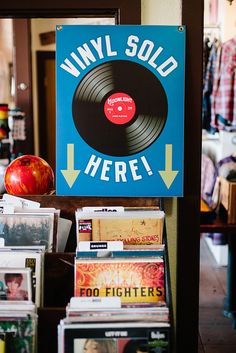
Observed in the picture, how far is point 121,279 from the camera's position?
167 cm

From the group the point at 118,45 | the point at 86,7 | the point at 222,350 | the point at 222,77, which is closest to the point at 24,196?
the point at 118,45

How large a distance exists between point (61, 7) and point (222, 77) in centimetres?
252

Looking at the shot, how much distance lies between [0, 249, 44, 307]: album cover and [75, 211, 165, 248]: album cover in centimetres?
21

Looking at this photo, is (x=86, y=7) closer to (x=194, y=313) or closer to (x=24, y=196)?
(x=24, y=196)

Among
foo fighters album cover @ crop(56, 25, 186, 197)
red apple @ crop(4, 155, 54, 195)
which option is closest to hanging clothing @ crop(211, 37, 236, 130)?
foo fighters album cover @ crop(56, 25, 186, 197)

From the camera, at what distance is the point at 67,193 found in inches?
77.4

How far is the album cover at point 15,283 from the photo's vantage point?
1619 millimetres

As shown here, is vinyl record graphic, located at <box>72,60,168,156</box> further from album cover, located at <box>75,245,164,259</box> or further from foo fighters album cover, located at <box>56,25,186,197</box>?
album cover, located at <box>75,245,164,259</box>

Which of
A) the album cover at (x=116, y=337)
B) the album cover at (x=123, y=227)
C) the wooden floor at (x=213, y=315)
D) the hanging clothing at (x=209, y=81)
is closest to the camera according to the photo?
the album cover at (x=116, y=337)

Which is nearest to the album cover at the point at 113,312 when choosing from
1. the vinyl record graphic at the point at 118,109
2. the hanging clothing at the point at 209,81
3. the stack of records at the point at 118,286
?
the stack of records at the point at 118,286

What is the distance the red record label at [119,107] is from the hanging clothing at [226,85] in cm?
253

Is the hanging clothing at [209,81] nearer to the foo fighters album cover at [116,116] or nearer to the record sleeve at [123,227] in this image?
the foo fighters album cover at [116,116]

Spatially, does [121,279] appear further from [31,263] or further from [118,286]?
[31,263]

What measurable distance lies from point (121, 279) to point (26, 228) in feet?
1.35
